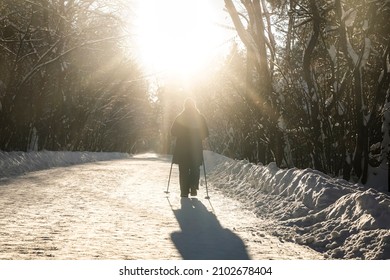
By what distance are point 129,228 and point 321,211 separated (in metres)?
2.68

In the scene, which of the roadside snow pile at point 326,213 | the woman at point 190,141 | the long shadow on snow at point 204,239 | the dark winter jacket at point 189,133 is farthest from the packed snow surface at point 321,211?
the dark winter jacket at point 189,133

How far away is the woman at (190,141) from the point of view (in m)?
11.2

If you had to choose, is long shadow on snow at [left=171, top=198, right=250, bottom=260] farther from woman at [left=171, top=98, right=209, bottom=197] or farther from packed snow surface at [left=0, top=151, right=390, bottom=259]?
woman at [left=171, top=98, right=209, bottom=197]

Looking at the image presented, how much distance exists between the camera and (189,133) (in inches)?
452

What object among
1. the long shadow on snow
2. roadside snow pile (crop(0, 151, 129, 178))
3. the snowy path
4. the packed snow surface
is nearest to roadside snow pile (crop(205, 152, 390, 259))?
the packed snow surface

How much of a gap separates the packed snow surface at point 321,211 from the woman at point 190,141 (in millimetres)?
1074

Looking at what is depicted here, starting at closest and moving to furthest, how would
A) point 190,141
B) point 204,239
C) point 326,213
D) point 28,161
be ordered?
point 204,239, point 326,213, point 190,141, point 28,161

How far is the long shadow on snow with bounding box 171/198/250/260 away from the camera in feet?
17.7

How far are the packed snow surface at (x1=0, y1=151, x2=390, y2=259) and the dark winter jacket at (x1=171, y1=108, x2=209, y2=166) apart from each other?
1374 mm

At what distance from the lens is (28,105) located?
21.6 m

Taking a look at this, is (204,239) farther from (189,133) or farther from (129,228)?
(189,133)

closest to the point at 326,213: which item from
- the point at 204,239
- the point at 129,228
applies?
the point at 204,239

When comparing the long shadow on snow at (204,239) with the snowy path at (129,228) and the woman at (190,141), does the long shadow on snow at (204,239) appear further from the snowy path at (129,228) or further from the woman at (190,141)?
the woman at (190,141)
